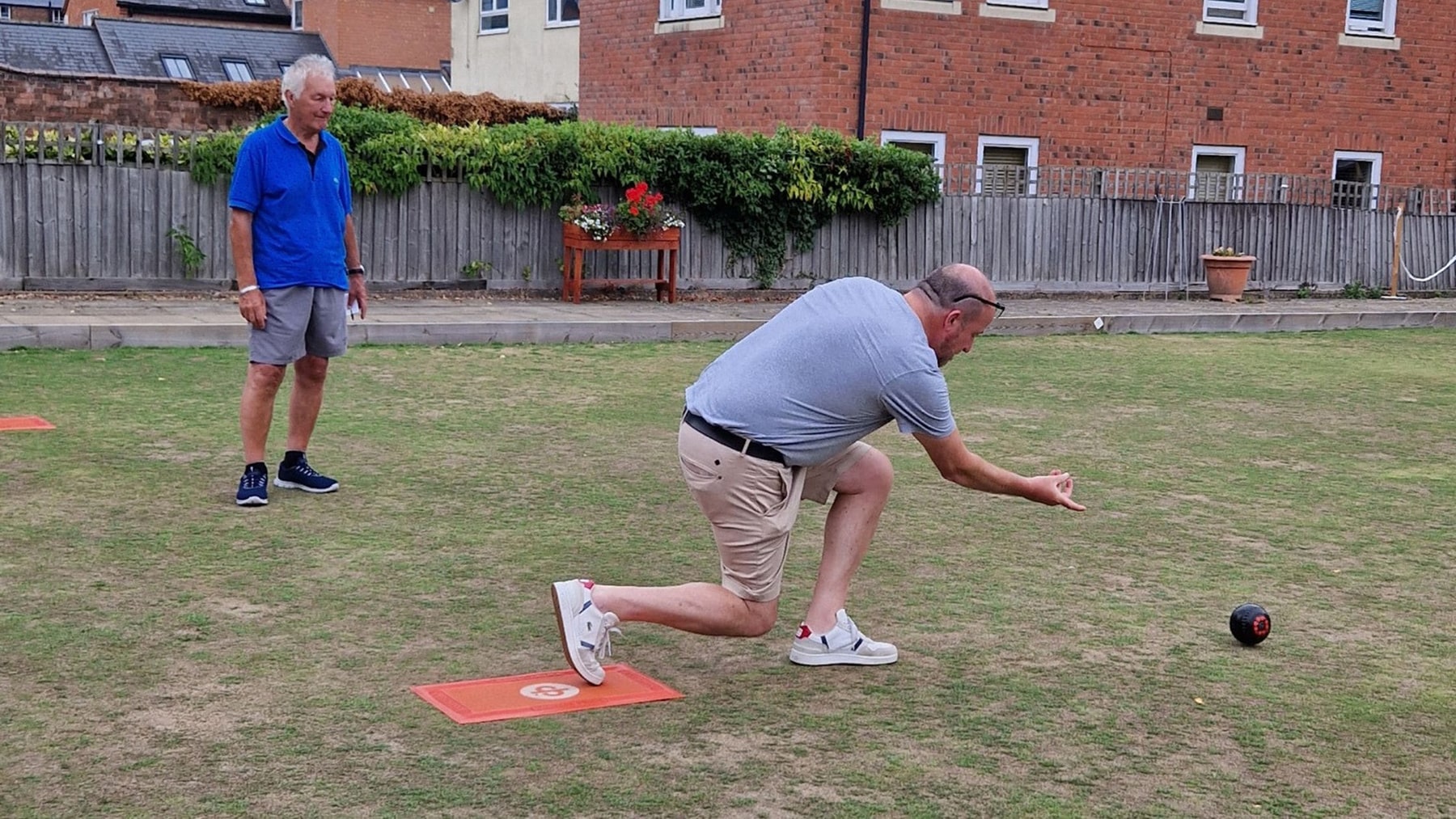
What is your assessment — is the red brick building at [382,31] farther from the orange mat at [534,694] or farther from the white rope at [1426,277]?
the orange mat at [534,694]

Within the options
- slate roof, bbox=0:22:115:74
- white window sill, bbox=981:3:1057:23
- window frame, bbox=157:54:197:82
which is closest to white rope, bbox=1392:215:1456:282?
white window sill, bbox=981:3:1057:23

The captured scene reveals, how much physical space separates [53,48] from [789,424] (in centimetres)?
4611

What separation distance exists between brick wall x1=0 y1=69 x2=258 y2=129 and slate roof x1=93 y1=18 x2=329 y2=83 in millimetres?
22627

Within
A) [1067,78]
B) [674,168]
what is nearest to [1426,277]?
[1067,78]

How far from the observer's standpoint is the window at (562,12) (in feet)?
87.2

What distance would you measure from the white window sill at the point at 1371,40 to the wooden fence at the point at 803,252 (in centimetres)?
284

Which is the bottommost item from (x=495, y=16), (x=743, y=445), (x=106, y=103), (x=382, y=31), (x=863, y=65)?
(x=743, y=445)

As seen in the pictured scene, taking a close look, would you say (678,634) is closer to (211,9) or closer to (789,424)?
(789,424)

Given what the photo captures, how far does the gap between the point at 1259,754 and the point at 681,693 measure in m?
1.54

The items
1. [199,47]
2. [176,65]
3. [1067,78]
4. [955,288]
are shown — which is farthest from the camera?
[199,47]

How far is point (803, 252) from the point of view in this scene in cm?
1862

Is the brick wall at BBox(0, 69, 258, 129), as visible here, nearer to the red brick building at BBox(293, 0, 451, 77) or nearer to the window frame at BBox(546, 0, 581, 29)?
the window frame at BBox(546, 0, 581, 29)

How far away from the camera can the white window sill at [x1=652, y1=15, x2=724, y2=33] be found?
21688mm

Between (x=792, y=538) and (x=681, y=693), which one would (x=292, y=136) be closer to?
(x=792, y=538)
